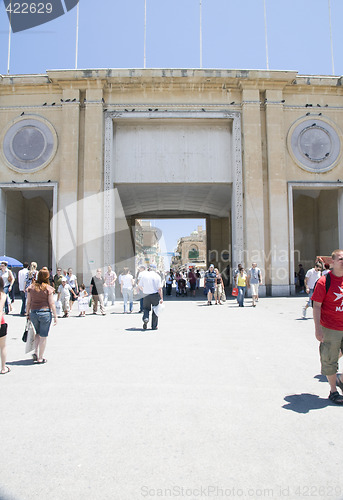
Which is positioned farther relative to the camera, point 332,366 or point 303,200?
point 303,200

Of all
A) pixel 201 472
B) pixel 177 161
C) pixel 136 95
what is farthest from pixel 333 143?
pixel 201 472

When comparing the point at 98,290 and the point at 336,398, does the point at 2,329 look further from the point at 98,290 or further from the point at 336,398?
the point at 98,290

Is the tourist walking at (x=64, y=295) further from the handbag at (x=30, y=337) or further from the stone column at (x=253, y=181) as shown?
the stone column at (x=253, y=181)

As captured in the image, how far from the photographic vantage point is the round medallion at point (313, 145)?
19.0 metres

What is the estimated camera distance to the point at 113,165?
755 inches

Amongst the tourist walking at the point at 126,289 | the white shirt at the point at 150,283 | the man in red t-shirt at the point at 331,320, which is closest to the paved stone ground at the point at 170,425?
the man in red t-shirt at the point at 331,320

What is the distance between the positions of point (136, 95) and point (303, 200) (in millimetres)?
12877

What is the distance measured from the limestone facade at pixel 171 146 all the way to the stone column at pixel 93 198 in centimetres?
5

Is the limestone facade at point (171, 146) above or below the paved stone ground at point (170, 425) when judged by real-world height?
above

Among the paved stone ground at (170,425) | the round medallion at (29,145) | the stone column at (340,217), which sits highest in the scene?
the round medallion at (29,145)

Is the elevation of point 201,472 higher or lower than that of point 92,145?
lower

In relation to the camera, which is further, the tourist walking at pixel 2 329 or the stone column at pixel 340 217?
the stone column at pixel 340 217

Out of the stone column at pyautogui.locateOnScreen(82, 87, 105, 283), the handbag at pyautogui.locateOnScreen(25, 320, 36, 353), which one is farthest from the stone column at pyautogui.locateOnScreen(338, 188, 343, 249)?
the handbag at pyautogui.locateOnScreen(25, 320, 36, 353)

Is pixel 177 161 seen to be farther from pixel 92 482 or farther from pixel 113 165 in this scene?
pixel 92 482
